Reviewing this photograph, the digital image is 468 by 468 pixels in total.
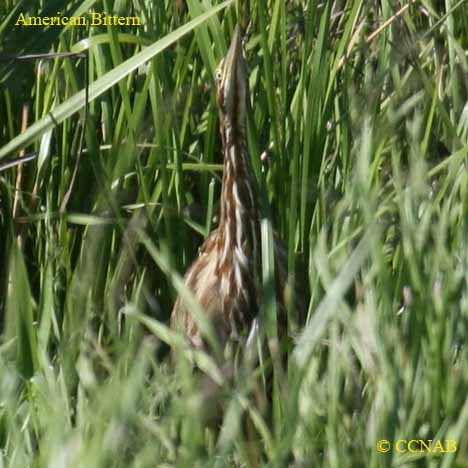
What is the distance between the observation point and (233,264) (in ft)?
9.52

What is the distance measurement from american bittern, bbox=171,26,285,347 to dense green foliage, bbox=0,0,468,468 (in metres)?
0.04

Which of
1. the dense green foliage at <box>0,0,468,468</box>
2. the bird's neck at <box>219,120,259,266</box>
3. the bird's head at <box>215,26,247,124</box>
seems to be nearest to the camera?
the dense green foliage at <box>0,0,468,468</box>

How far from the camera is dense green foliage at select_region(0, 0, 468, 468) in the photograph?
192cm

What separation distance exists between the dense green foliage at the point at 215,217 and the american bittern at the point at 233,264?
4cm

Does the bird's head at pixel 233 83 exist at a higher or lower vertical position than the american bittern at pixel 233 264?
higher

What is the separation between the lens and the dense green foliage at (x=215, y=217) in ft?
6.29

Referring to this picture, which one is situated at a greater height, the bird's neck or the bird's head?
the bird's head

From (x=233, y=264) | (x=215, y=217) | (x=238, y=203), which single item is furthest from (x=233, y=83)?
(x=215, y=217)

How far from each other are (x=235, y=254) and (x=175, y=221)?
15cm

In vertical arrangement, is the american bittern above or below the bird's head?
below

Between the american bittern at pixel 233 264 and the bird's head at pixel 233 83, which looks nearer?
the bird's head at pixel 233 83

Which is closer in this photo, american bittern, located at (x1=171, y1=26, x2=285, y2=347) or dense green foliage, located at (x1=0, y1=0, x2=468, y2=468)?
dense green foliage, located at (x1=0, y1=0, x2=468, y2=468)

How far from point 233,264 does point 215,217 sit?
0.36m

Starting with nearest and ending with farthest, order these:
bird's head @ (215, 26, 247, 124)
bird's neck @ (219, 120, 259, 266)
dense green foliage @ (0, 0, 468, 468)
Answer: dense green foliage @ (0, 0, 468, 468) < bird's head @ (215, 26, 247, 124) < bird's neck @ (219, 120, 259, 266)
